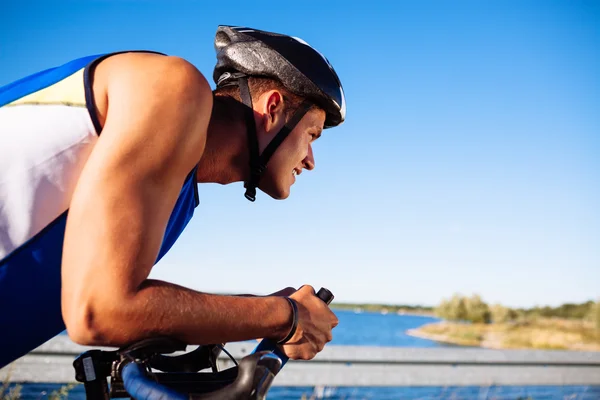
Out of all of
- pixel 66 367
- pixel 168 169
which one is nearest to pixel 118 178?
pixel 168 169

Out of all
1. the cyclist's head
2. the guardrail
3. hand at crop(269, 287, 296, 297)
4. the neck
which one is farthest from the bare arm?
the guardrail

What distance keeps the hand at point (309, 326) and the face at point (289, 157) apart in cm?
66

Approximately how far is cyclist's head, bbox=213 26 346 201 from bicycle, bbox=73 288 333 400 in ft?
3.13

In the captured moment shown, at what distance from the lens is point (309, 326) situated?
6.07ft

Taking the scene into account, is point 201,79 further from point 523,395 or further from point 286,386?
point 523,395

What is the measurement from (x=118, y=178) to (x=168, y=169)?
0.53ft

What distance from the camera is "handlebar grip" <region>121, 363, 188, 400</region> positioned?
4.53 ft

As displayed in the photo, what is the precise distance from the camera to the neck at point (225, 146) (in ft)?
7.72

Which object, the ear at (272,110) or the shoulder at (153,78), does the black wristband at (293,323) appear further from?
the ear at (272,110)

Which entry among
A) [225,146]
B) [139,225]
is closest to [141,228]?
[139,225]

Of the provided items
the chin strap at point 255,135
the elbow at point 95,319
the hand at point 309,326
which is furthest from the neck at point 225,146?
the elbow at point 95,319

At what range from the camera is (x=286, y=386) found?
5191mm

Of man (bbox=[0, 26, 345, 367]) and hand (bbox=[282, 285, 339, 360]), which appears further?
hand (bbox=[282, 285, 339, 360])

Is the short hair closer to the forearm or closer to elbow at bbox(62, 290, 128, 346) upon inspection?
the forearm
